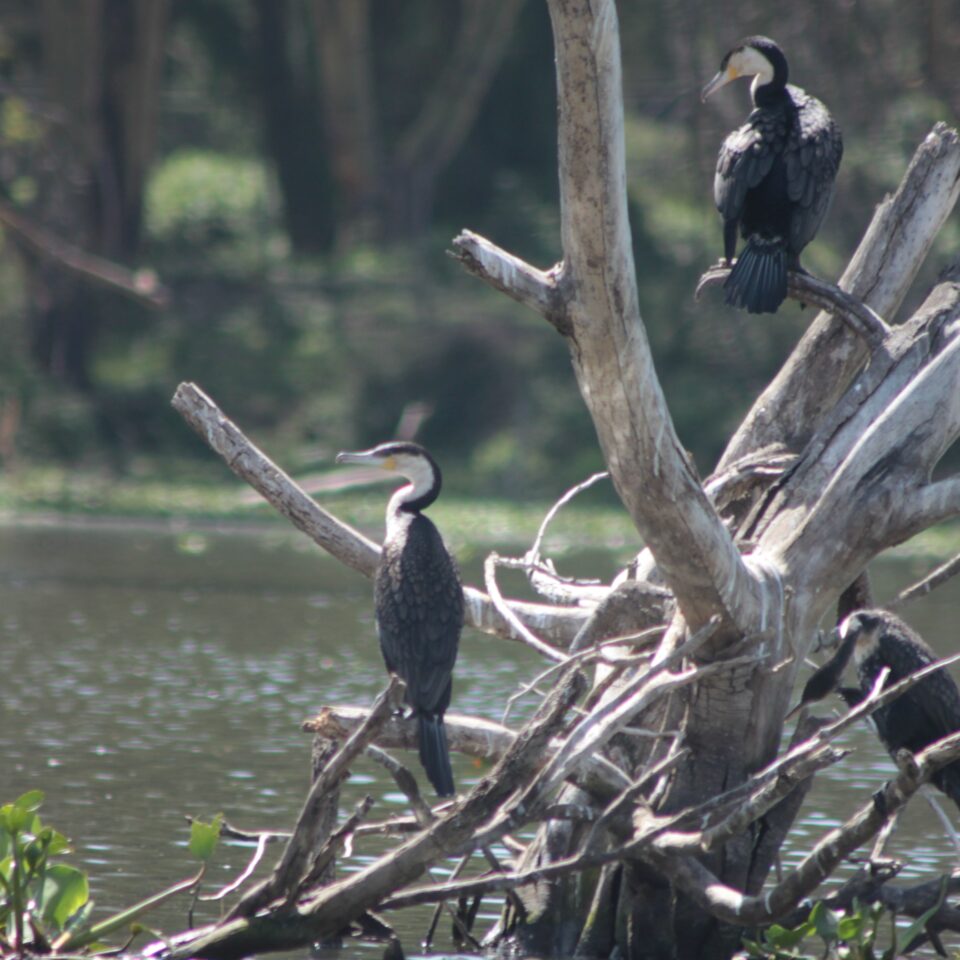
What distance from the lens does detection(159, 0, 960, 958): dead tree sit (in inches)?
162

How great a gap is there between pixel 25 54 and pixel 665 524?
2281 cm

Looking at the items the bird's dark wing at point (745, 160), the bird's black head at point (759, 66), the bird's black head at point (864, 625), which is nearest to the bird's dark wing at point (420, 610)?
the bird's black head at point (864, 625)

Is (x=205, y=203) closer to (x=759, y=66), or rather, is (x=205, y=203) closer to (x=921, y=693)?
(x=759, y=66)

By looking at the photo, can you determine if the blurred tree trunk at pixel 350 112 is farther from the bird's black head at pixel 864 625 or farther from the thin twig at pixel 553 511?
the bird's black head at pixel 864 625

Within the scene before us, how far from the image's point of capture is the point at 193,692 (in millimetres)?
9930

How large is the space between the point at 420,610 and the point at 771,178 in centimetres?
169

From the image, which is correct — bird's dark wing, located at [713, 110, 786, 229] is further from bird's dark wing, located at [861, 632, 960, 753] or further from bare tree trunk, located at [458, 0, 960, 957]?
bird's dark wing, located at [861, 632, 960, 753]

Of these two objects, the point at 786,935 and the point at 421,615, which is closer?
the point at 786,935

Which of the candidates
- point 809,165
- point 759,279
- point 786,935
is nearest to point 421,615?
point 759,279

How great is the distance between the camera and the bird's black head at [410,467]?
5969mm

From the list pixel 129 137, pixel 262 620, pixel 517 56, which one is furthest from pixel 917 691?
pixel 517 56

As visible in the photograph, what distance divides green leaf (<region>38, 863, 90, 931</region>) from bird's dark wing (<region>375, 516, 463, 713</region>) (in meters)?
1.13

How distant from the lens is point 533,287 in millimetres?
4082

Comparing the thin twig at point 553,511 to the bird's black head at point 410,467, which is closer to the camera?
the thin twig at point 553,511
